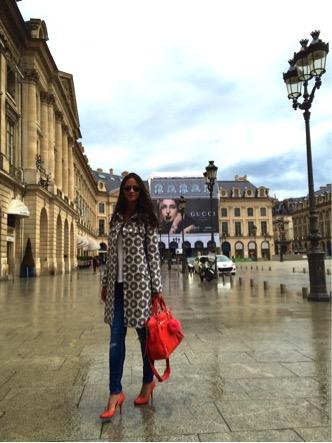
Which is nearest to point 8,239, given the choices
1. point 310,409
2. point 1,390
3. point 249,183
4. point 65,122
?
point 65,122

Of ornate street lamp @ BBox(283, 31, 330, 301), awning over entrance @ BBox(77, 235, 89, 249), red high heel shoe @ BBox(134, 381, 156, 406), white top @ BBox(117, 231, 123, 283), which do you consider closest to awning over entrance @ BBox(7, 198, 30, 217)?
ornate street lamp @ BBox(283, 31, 330, 301)

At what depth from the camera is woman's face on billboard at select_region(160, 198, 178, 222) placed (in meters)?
86.2

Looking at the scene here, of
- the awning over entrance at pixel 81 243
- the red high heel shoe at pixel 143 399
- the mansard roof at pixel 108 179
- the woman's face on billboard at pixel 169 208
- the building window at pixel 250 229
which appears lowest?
the red high heel shoe at pixel 143 399

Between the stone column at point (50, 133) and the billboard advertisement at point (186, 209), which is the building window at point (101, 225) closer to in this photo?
the billboard advertisement at point (186, 209)

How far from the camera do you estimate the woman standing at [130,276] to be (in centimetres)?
370

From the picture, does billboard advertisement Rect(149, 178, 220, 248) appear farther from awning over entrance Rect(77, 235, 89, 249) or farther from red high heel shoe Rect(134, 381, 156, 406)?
red high heel shoe Rect(134, 381, 156, 406)

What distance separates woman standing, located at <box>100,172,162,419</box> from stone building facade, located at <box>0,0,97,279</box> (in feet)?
75.4

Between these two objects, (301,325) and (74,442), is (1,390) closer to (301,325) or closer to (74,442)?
(74,442)

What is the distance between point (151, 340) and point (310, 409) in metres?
1.47

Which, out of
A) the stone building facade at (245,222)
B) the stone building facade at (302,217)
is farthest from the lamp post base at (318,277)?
the stone building facade at (302,217)

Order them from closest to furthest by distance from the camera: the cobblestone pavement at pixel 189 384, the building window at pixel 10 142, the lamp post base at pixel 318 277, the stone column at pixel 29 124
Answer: the cobblestone pavement at pixel 189 384
the lamp post base at pixel 318 277
the building window at pixel 10 142
the stone column at pixel 29 124

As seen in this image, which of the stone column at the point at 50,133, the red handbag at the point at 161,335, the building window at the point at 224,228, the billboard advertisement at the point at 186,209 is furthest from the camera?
the building window at the point at 224,228

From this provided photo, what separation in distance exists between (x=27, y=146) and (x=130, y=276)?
29342 millimetres

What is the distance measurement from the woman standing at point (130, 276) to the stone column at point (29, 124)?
2812 cm
